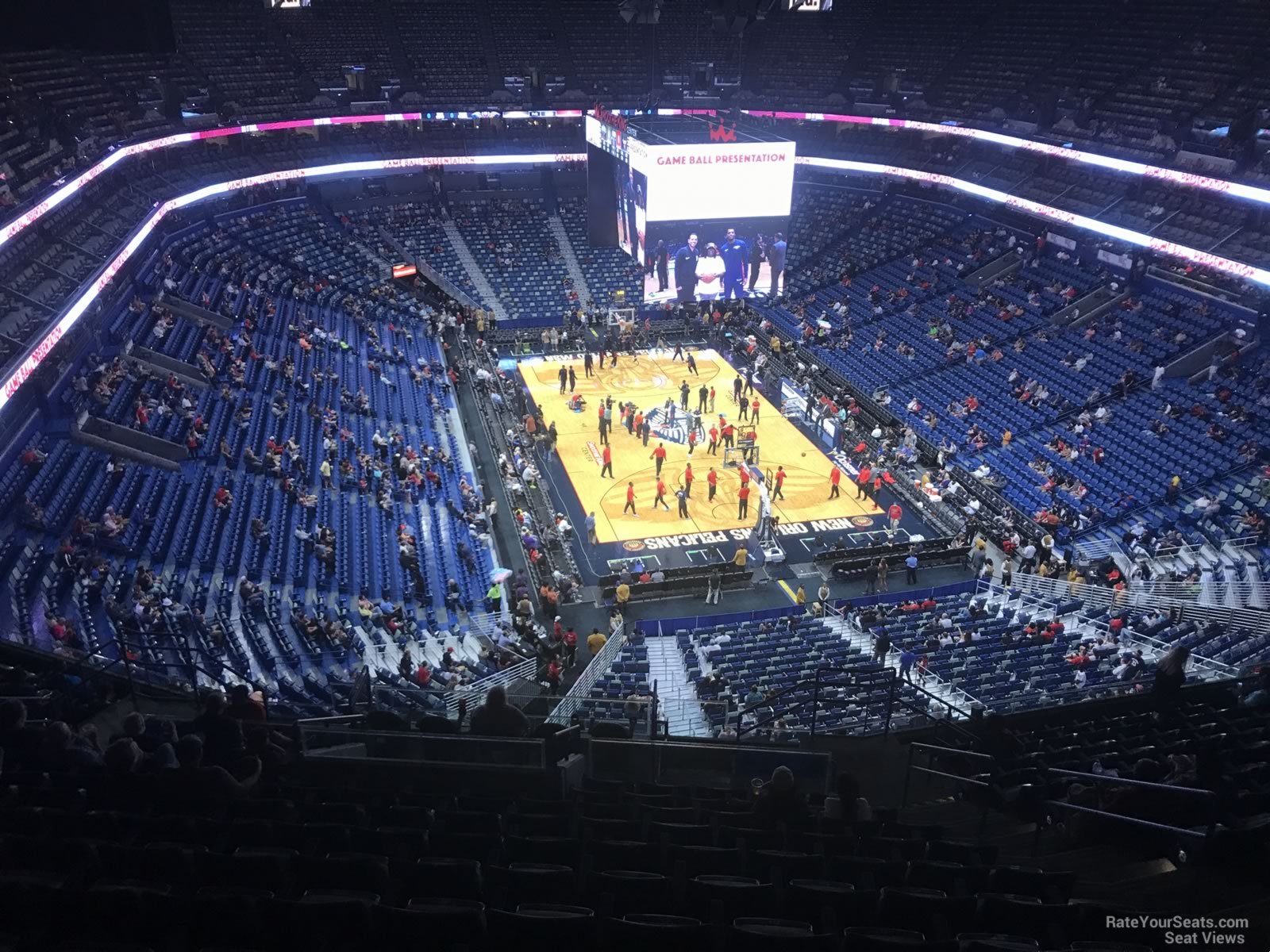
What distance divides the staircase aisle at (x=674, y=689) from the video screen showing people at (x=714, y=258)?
20875 mm

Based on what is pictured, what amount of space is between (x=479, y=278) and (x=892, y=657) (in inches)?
1325

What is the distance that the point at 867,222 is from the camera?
49.3 m

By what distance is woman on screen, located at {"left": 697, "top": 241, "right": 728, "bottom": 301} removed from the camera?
128 feet

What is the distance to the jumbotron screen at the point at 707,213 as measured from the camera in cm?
3647

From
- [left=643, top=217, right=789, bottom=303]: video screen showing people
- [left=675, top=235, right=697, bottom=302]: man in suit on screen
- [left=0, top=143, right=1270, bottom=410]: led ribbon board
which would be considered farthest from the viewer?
[left=675, top=235, right=697, bottom=302]: man in suit on screen

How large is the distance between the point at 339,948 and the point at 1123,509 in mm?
26013

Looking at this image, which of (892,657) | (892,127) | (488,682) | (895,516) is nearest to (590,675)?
(488,682)

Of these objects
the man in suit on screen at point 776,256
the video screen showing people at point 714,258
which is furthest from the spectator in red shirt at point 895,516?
the video screen showing people at point 714,258

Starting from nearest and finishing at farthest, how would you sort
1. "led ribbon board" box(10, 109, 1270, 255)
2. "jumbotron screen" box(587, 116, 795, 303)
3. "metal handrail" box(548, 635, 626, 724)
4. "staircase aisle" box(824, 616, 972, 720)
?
"metal handrail" box(548, 635, 626, 724) < "staircase aisle" box(824, 616, 972, 720) < "led ribbon board" box(10, 109, 1270, 255) < "jumbotron screen" box(587, 116, 795, 303)

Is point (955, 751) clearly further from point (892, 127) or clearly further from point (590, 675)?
point (892, 127)

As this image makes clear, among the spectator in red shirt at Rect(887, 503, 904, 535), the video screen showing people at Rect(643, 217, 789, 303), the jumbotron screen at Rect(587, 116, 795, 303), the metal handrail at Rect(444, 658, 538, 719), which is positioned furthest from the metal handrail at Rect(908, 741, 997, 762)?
the video screen showing people at Rect(643, 217, 789, 303)

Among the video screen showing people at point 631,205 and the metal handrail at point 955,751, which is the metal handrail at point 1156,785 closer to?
the metal handrail at point 955,751

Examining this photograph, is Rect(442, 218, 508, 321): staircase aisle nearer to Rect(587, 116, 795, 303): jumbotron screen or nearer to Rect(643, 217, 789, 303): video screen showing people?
Rect(587, 116, 795, 303): jumbotron screen

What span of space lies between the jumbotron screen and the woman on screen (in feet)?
0.11
